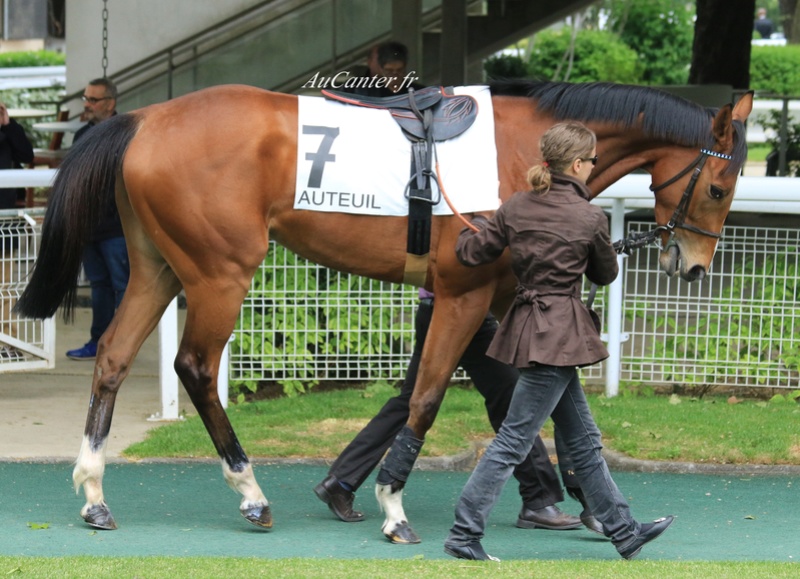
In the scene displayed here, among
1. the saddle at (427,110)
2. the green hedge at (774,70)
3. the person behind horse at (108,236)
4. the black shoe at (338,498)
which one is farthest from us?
the green hedge at (774,70)

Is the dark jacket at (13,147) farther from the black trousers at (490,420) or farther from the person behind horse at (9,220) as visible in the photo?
the black trousers at (490,420)

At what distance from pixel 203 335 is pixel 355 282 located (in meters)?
2.64

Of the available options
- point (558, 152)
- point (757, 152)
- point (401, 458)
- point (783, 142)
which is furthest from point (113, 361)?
point (757, 152)

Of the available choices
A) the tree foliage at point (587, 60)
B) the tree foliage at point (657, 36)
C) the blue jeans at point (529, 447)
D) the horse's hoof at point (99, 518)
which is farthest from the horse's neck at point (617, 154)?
the tree foliage at point (657, 36)

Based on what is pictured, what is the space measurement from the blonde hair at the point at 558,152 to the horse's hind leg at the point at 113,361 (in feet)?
5.77

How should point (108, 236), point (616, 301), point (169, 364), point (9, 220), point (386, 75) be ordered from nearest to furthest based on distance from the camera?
point (169, 364) < point (386, 75) < point (616, 301) < point (9, 220) < point (108, 236)

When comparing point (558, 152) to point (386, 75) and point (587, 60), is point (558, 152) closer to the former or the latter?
point (386, 75)

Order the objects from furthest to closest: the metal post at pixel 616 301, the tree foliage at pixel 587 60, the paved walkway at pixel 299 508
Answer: the tree foliage at pixel 587 60 < the metal post at pixel 616 301 < the paved walkway at pixel 299 508

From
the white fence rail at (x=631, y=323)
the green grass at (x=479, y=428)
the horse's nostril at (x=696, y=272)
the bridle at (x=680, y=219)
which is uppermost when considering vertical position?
the bridle at (x=680, y=219)

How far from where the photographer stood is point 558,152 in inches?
175

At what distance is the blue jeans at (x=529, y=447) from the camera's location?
445 cm

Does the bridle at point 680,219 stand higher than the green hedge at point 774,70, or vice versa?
the green hedge at point 774,70

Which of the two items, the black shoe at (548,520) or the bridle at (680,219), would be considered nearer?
the bridle at (680,219)

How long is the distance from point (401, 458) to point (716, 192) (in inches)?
67.4
